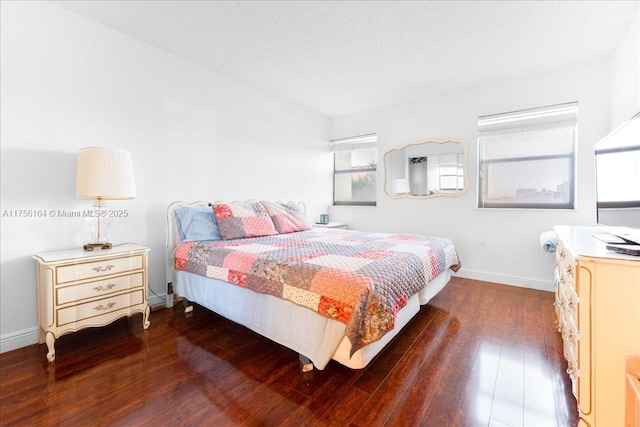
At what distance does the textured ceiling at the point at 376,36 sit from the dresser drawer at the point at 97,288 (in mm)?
2116

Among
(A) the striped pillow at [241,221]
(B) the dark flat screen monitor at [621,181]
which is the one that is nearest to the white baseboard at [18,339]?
(A) the striped pillow at [241,221]

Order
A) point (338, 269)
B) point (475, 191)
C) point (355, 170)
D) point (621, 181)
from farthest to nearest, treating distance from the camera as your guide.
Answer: point (355, 170), point (475, 191), point (338, 269), point (621, 181)

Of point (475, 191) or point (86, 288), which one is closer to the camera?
point (86, 288)

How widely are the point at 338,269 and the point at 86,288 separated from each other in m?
1.78

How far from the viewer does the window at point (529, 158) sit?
10.3 ft

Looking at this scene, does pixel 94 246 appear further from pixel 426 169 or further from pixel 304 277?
pixel 426 169

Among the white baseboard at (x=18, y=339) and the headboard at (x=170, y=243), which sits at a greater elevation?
the headboard at (x=170, y=243)

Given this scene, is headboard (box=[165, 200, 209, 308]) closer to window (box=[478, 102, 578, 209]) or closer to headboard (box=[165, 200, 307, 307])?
headboard (box=[165, 200, 307, 307])

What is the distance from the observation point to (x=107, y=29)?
8.02ft

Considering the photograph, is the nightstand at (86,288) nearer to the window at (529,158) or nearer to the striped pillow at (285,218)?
the striped pillow at (285,218)

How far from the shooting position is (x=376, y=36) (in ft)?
8.30

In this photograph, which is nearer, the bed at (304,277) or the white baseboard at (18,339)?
the bed at (304,277)

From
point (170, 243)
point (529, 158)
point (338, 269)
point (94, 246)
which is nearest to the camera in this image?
point (338, 269)

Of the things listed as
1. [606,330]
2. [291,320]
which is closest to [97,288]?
[291,320]
